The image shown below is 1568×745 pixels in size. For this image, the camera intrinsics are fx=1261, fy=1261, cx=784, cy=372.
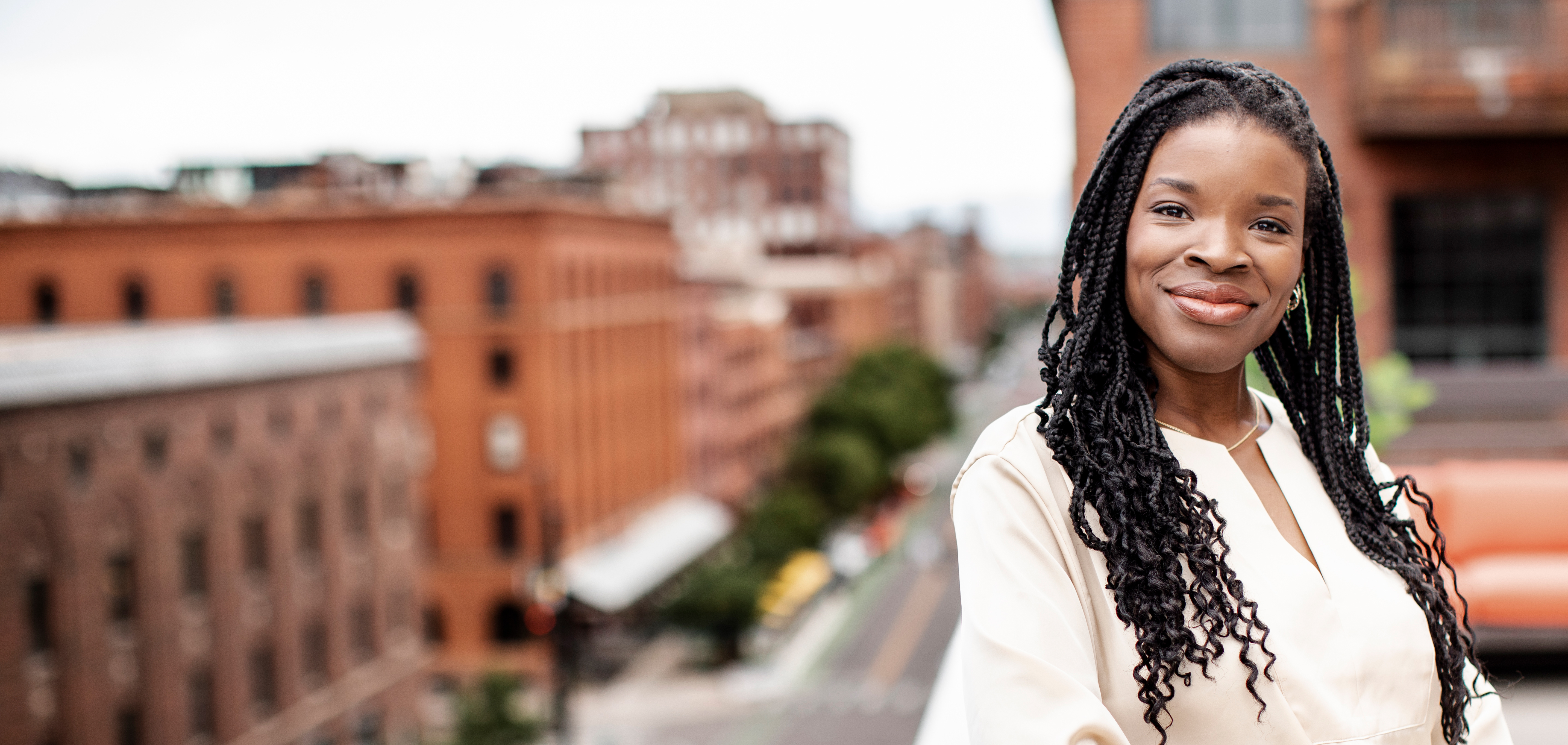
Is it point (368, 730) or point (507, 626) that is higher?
point (368, 730)

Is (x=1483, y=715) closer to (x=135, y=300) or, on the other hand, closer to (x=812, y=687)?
(x=812, y=687)

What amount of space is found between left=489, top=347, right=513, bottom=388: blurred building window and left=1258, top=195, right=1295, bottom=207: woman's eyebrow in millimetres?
37746

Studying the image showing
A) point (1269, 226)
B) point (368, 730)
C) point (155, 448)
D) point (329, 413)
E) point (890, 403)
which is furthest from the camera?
point (890, 403)

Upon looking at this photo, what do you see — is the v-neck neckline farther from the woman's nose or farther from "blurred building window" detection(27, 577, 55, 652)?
"blurred building window" detection(27, 577, 55, 652)

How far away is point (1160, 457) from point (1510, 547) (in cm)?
464

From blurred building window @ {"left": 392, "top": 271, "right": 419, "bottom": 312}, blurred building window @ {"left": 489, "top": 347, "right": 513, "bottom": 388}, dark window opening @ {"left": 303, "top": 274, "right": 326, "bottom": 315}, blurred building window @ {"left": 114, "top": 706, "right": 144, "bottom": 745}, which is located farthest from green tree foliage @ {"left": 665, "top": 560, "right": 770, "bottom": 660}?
blurred building window @ {"left": 114, "top": 706, "right": 144, "bottom": 745}

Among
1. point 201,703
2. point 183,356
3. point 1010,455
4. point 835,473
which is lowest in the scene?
point 835,473

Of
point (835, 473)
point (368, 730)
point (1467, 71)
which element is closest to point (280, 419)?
point (368, 730)

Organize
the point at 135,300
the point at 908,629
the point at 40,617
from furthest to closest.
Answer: the point at 908,629 → the point at 135,300 → the point at 40,617

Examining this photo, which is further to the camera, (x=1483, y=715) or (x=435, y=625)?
(x=435, y=625)

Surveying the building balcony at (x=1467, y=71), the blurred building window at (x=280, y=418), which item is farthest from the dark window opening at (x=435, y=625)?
the building balcony at (x=1467, y=71)

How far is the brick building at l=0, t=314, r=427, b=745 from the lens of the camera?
21188 millimetres

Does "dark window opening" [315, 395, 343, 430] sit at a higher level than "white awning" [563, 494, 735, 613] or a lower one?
higher

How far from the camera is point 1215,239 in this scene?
5.61 feet
